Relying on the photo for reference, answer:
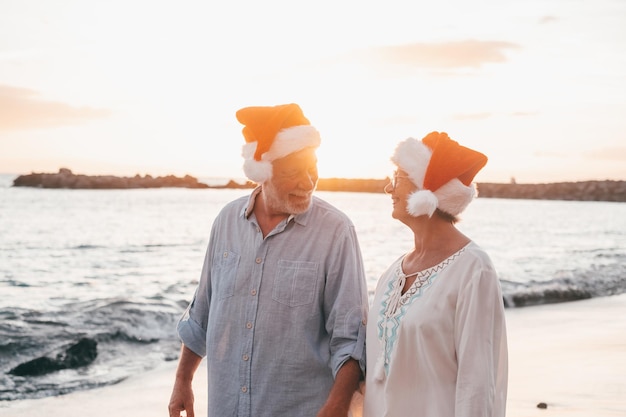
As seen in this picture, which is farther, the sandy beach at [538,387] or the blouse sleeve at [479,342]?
the sandy beach at [538,387]

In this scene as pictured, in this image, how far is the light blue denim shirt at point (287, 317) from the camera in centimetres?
296

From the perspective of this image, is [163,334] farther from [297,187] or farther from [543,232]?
[543,232]

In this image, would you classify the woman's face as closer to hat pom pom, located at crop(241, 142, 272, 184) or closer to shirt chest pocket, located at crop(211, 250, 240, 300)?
hat pom pom, located at crop(241, 142, 272, 184)

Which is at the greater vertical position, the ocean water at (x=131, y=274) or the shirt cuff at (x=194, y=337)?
the shirt cuff at (x=194, y=337)

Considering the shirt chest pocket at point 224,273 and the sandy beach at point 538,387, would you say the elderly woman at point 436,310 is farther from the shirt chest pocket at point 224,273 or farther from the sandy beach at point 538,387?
the sandy beach at point 538,387

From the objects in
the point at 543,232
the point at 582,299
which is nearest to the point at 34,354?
the point at 582,299

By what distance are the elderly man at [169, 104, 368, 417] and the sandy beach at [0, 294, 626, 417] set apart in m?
3.23

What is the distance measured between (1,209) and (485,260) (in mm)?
45875

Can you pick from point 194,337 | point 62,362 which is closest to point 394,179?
point 194,337

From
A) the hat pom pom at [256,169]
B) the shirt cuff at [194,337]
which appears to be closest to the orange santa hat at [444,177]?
the hat pom pom at [256,169]

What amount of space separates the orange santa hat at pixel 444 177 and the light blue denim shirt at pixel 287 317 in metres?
0.36

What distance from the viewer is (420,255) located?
9.40 ft

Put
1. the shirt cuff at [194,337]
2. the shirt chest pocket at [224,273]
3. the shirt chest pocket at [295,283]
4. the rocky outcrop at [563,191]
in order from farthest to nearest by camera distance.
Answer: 1. the rocky outcrop at [563,191]
2. the shirt cuff at [194,337]
3. the shirt chest pocket at [224,273]
4. the shirt chest pocket at [295,283]

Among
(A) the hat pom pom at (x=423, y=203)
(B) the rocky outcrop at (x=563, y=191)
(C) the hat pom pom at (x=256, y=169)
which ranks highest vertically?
(C) the hat pom pom at (x=256, y=169)
